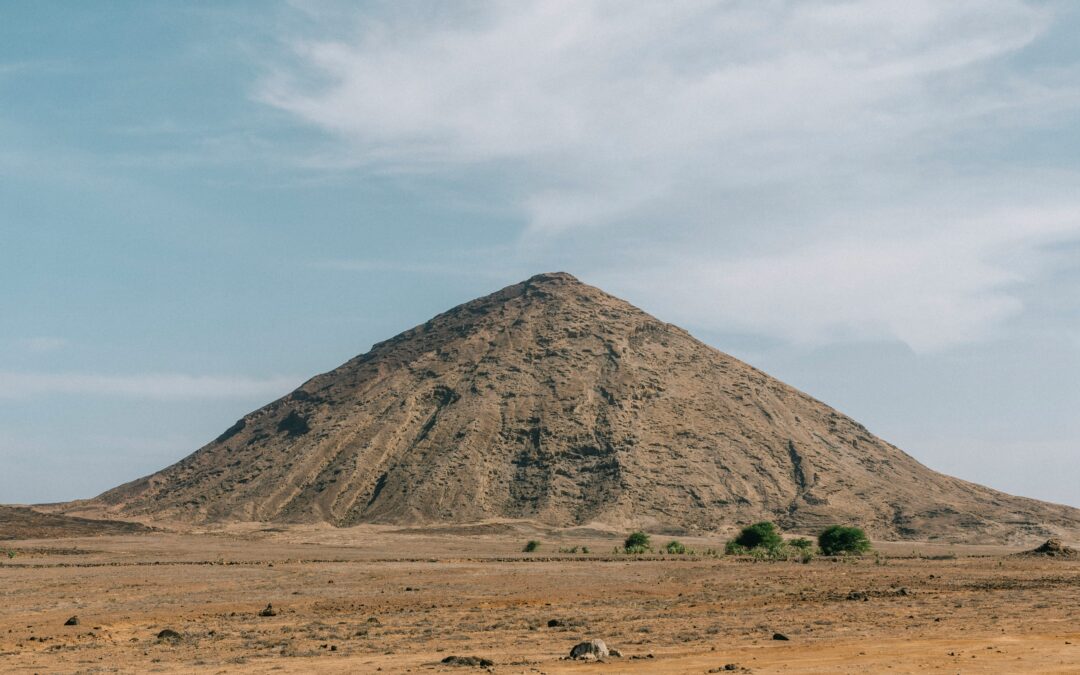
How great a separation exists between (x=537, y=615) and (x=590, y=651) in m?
9.40

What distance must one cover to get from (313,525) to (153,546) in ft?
79.7

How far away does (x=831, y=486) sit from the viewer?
10794 cm

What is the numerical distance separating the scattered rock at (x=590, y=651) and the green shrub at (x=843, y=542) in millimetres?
50512

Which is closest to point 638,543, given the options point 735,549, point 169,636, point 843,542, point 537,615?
point 735,549

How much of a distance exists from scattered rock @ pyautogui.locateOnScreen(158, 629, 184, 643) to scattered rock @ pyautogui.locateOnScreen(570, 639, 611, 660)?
10.0m

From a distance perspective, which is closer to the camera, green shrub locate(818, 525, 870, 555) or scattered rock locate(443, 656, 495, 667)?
scattered rock locate(443, 656, 495, 667)

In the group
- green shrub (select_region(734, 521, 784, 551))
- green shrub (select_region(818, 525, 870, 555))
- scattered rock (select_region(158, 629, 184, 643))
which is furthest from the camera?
green shrub (select_region(734, 521, 784, 551))

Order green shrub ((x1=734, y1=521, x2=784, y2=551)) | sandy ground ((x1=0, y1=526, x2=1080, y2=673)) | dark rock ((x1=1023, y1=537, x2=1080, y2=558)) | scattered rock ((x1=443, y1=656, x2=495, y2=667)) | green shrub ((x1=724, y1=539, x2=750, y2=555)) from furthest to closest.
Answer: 1. green shrub ((x1=734, y1=521, x2=784, y2=551))
2. green shrub ((x1=724, y1=539, x2=750, y2=555))
3. dark rock ((x1=1023, y1=537, x2=1080, y2=558))
4. sandy ground ((x1=0, y1=526, x2=1080, y2=673))
5. scattered rock ((x1=443, y1=656, x2=495, y2=667))

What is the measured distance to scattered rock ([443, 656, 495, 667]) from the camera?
62.5 ft

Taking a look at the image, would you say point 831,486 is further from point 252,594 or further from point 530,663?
point 530,663

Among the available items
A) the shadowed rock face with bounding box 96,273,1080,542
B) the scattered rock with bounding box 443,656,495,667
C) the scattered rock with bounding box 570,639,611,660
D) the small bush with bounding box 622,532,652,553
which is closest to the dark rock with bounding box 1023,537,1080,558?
the small bush with bounding box 622,532,652,553

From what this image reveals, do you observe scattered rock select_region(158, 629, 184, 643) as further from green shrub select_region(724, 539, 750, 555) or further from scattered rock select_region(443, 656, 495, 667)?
green shrub select_region(724, 539, 750, 555)

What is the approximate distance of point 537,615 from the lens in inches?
1125

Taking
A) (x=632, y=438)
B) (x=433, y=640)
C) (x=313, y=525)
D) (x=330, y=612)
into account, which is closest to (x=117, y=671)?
(x=433, y=640)
